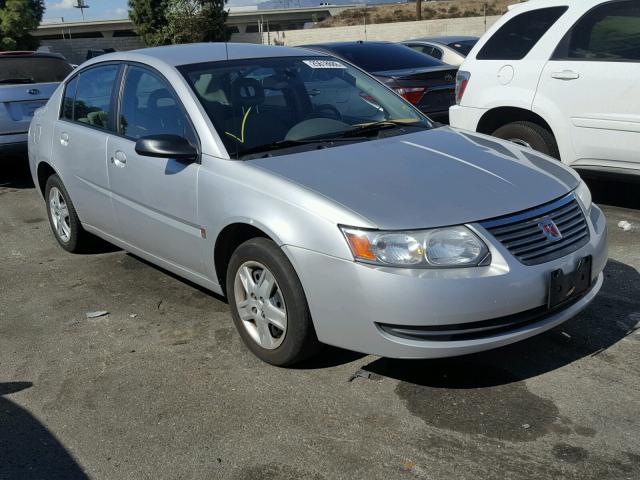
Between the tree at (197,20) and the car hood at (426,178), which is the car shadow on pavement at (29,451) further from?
the tree at (197,20)

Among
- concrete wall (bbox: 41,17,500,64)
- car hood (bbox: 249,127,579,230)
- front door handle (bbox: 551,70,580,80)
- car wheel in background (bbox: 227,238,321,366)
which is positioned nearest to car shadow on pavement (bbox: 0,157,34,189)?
car wheel in background (bbox: 227,238,321,366)

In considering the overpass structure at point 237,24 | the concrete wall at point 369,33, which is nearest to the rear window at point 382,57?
the concrete wall at point 369,33

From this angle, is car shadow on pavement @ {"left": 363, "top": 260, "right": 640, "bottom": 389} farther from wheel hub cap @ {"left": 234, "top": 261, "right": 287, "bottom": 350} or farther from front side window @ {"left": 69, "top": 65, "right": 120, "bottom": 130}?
front side window @ {"left": 69, "top": 65, "right": 120, "bottom": 130}

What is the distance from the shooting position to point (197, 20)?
38625 mm

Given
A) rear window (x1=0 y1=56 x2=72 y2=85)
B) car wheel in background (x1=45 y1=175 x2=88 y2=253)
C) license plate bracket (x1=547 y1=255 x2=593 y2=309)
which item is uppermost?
rear window (x1=0 y1=56 x2=72 y2=85)

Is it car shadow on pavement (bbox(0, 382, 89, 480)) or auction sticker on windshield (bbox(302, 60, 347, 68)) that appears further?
auction sticker on windshield (bbox(302, 60, 347, 68))

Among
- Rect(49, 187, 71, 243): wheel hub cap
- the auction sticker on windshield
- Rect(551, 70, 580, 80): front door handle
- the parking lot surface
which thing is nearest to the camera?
the parking lot surface

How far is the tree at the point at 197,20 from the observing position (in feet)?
126

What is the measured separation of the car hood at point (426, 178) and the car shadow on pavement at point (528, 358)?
0.85 metres

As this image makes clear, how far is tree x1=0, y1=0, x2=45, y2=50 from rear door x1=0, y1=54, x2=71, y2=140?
45.4 m

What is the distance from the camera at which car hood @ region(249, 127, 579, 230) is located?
10.7ft

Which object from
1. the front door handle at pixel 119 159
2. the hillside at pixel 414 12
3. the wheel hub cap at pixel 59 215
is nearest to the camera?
the front door handle at pixel 119 159

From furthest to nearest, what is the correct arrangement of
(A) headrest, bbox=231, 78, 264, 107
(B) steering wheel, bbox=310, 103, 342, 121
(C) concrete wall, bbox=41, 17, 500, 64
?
(C) concrete wall, bbox=41, 17, 500, 64 → (B) steering wheel, bbox=310, 103, 342, 121 → (A) headrest, bbox=231, 78, 264, 107

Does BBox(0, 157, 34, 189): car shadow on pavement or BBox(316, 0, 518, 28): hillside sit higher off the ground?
BBox(316, 0, 518, 28): hillside
